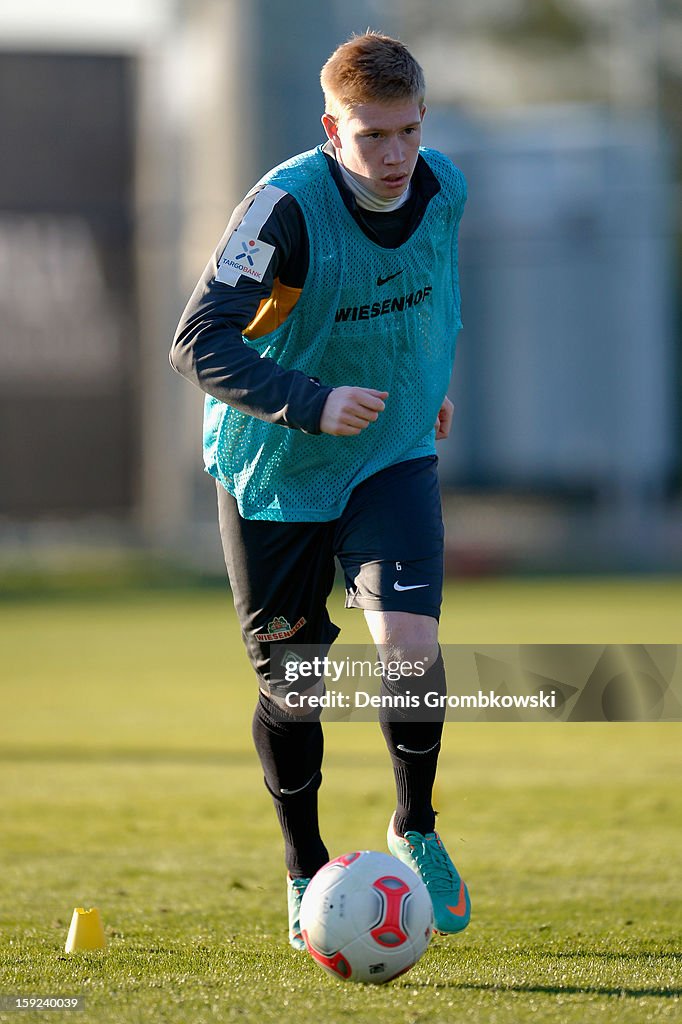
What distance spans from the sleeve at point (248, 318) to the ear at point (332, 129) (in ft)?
0.76

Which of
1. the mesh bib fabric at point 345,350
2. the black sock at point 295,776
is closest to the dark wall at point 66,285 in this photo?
the black sock at point 295,776

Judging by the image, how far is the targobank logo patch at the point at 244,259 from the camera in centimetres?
383

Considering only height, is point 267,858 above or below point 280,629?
below

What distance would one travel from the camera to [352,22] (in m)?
24.9

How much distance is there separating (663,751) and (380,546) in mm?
4440

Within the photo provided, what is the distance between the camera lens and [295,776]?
433 cm

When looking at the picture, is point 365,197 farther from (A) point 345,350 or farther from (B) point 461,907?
(B) point 461,907

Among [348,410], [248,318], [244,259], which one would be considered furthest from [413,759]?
[244,259]

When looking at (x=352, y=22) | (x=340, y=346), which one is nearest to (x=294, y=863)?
(x=340, y=346)

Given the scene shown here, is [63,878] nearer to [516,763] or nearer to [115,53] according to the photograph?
[516,763]

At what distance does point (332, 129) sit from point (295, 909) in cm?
208

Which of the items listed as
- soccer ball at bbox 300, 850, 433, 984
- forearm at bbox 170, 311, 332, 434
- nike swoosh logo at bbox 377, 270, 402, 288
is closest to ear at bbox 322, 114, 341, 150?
nike swoosh logo at bbox 377, 270, 402, 288

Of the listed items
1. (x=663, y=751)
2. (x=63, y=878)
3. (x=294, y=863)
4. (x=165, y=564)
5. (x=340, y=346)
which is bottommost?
(x=165, y=564)

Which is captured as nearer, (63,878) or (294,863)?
(294,863)
